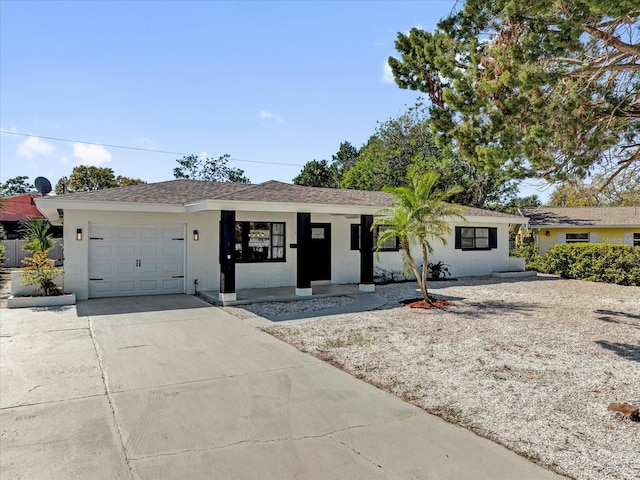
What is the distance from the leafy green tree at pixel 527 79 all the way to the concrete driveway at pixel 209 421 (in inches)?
182

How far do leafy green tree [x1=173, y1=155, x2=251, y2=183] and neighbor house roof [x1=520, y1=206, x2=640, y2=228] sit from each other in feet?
99.4

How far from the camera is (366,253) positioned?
12.8 meters

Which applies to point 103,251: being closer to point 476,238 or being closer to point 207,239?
point 207,239

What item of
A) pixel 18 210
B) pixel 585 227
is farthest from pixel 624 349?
pixel 18 210

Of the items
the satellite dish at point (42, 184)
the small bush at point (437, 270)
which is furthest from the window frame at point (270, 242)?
the satellite dish at point (42, 184)

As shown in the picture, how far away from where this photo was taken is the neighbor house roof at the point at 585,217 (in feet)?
74.7

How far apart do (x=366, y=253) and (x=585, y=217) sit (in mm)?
18603

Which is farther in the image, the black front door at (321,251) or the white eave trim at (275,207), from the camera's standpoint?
the black front door at (321,251)

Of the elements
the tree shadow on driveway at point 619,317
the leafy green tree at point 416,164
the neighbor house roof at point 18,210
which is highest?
the leafy green tree at point 416,164

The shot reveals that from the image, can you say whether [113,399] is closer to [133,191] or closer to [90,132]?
[133,191]

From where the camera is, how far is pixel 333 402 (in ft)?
14.9

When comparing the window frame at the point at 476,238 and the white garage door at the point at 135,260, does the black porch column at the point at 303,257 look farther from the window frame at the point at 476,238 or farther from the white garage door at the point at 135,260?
the window frame at the point at 476,238

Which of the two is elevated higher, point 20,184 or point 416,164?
point 20,184

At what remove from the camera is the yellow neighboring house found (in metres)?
22.9
